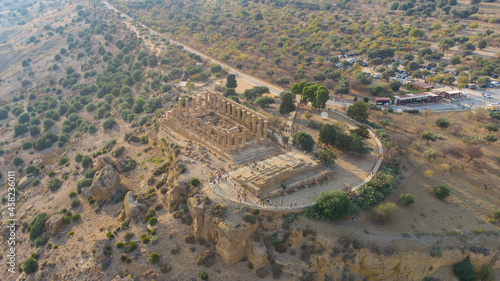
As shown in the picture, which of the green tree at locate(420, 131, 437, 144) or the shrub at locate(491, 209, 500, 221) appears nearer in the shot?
the shrub at locate(491, 209, 500, 221)

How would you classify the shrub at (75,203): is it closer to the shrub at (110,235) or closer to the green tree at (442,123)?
the shrub at (110,235)

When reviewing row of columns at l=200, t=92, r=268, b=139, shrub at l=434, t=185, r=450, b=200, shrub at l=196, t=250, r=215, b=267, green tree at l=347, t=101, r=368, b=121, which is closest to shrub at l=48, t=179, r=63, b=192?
row of columns at l=200, t=92, r=268, b=139

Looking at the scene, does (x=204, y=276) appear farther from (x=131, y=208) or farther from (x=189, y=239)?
(x=131, y=208)

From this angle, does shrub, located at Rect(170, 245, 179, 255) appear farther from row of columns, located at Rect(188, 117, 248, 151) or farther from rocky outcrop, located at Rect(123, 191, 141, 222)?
row of columns, located at Rect(188, 117, 248, 151)

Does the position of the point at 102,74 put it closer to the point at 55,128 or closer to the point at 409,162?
the point at 55,128

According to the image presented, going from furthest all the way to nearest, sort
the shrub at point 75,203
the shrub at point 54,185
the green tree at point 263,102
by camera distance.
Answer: the green tree at point 263,102 < the shrub at point 54,185 < the shrub at point 75,203

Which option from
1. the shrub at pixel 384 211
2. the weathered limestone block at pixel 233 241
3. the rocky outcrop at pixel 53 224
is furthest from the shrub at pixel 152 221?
the shrub at pixel 384 211
